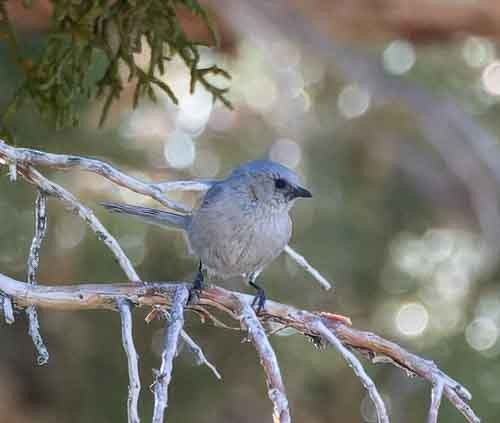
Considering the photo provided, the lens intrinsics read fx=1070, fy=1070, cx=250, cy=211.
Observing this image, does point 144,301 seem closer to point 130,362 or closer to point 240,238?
point 130,362

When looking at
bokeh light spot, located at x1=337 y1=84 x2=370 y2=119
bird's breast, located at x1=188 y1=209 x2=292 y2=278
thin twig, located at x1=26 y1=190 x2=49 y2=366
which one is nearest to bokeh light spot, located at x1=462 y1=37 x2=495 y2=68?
bokeh light spot, located at x1=337 y1=84 x2=370 y2=119

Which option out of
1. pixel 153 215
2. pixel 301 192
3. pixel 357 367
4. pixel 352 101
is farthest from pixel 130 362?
pixel 352 101

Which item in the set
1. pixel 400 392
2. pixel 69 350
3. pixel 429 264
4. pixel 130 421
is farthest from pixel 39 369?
pixel 130 421

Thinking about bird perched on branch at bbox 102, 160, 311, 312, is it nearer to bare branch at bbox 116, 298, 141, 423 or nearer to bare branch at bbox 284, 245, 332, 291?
bare branch at bbox 284, 245, 332, 291

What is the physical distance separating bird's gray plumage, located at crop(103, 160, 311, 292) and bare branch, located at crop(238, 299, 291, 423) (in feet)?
3.32

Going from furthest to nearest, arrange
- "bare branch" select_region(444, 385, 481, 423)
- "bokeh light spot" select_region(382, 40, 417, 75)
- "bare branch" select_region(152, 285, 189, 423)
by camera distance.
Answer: "bokeh light spot" select_region(382, 40, 417, 75), "bare branch" select_region(444, 385, 481, 423), "bare branch" select_region(152, 285, 189, 423)

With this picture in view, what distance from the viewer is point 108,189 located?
21.7ft

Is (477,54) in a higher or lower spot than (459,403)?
higher

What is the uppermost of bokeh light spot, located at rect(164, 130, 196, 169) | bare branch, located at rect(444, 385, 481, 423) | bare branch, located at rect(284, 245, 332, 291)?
bare branch, located at rect(284, 245, 332, 291)

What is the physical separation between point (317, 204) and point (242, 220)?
15.2ft

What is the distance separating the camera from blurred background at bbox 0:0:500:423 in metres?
→ 6.14

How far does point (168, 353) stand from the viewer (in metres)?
2.04

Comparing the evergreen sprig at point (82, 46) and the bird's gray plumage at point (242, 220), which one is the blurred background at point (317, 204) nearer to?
the bird's gray plumage at point (242, 220)

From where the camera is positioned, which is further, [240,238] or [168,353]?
[240,238]
